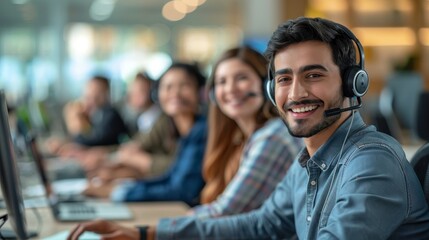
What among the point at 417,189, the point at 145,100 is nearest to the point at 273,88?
the point at 417,189

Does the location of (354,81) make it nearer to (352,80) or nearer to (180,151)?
(352,80)

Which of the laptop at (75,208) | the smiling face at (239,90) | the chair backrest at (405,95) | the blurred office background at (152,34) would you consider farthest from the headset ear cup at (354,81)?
the blurred office background at (152,34)

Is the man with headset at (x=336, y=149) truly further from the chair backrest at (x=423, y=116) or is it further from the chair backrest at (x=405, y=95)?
the chair backrest at (x=405, y=95)

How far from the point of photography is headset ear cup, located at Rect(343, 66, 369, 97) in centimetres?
142

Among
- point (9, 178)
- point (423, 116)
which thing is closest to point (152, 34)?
point (423, 116)

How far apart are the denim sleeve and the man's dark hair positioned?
209 millimetres

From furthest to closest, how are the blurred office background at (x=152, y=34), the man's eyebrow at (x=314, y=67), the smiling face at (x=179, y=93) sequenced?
the blurred office background at (x=152, y=34) < the smiling face at (x=179, y=93) < the man's eyebrow at (x=314, y=67)

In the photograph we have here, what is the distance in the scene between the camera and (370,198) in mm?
1239

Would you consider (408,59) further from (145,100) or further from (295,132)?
(295,132)

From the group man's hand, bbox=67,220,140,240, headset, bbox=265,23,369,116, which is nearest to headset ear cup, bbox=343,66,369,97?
headset, bbox=265,23,369,116

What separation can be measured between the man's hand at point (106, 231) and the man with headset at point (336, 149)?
0.44 m

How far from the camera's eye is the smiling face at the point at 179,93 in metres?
3.55

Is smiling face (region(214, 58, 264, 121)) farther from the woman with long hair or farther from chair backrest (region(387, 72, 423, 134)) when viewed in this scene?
chair backrest (region(387, 72, 423, 134))

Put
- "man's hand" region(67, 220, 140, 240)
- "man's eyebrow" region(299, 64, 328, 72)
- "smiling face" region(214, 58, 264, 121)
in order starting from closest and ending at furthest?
"man's eyebrow" region(299, 64, 328, 72)
"man's hand" region(67, 220, 140, 240)
"smiling face" region(214, 58, 264, 121)
